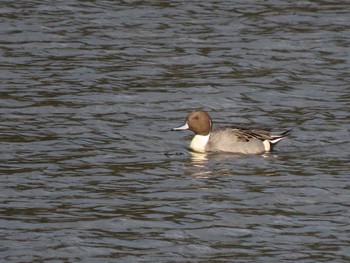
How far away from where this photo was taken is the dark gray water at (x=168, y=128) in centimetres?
1196

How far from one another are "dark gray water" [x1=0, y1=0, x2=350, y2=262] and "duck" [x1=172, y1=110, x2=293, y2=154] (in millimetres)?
209

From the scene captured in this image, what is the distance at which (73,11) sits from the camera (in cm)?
2327

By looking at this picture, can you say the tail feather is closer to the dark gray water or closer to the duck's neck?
the dark gray water

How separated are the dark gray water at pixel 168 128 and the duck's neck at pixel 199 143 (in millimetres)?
147

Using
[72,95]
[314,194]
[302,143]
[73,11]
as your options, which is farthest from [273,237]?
[73,11]

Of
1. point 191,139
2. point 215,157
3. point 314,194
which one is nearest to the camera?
point 314,194

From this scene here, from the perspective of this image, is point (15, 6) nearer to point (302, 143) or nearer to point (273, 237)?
point (302, 143)

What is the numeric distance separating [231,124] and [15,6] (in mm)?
7427

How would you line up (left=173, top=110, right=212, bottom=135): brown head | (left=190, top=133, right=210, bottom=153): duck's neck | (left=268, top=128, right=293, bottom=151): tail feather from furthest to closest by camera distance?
(left=173, top=110, right=212, bottom=135): brown head < (left=190, top=133, right=210, bottom=153): duck's neck < (left=268, top=128, right=293, bottom=151): tail feather

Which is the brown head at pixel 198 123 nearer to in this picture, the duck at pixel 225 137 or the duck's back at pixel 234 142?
the duck at pixel 225 137

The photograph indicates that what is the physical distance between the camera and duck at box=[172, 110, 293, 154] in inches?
631

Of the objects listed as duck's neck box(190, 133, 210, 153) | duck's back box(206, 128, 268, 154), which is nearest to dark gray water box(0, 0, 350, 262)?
duck's neck box(190, 133, 210, 153)

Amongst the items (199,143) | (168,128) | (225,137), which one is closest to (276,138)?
(225,137)

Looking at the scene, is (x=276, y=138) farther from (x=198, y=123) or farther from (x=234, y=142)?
(x=198, y=123)
